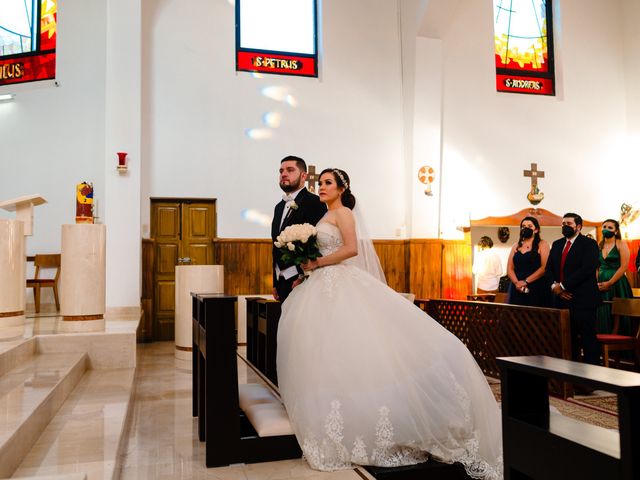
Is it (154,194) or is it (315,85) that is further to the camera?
(315,85)

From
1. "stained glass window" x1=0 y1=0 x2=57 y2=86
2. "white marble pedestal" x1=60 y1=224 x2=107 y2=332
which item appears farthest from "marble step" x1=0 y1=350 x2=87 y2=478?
"stained glass window" x1=0 y1=0 x2=57 y2=86

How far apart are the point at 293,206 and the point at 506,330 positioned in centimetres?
292

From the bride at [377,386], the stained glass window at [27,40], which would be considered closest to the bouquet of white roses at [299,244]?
the bride at [377,386]

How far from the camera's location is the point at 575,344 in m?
5.56

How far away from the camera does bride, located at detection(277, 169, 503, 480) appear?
9.65ft

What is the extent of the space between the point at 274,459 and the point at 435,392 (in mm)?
976

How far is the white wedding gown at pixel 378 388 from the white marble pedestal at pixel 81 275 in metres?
3.01

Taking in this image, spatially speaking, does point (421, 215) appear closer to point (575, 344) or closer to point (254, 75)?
point (254, 75)

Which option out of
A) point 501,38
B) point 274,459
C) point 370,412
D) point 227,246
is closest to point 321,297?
point 370,412

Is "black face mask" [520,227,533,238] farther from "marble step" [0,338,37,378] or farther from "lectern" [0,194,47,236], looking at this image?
"lectern" [0,194,47,236]

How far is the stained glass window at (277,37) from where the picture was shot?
10.0 m

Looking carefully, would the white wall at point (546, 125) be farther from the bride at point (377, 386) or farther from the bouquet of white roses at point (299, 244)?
the bride at point (377, 386)

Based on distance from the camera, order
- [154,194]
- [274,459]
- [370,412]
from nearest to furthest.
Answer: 1. [370,412]
2. [274,459]
3. [154,194]

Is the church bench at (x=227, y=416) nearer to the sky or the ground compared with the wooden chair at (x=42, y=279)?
nearer to the ground
